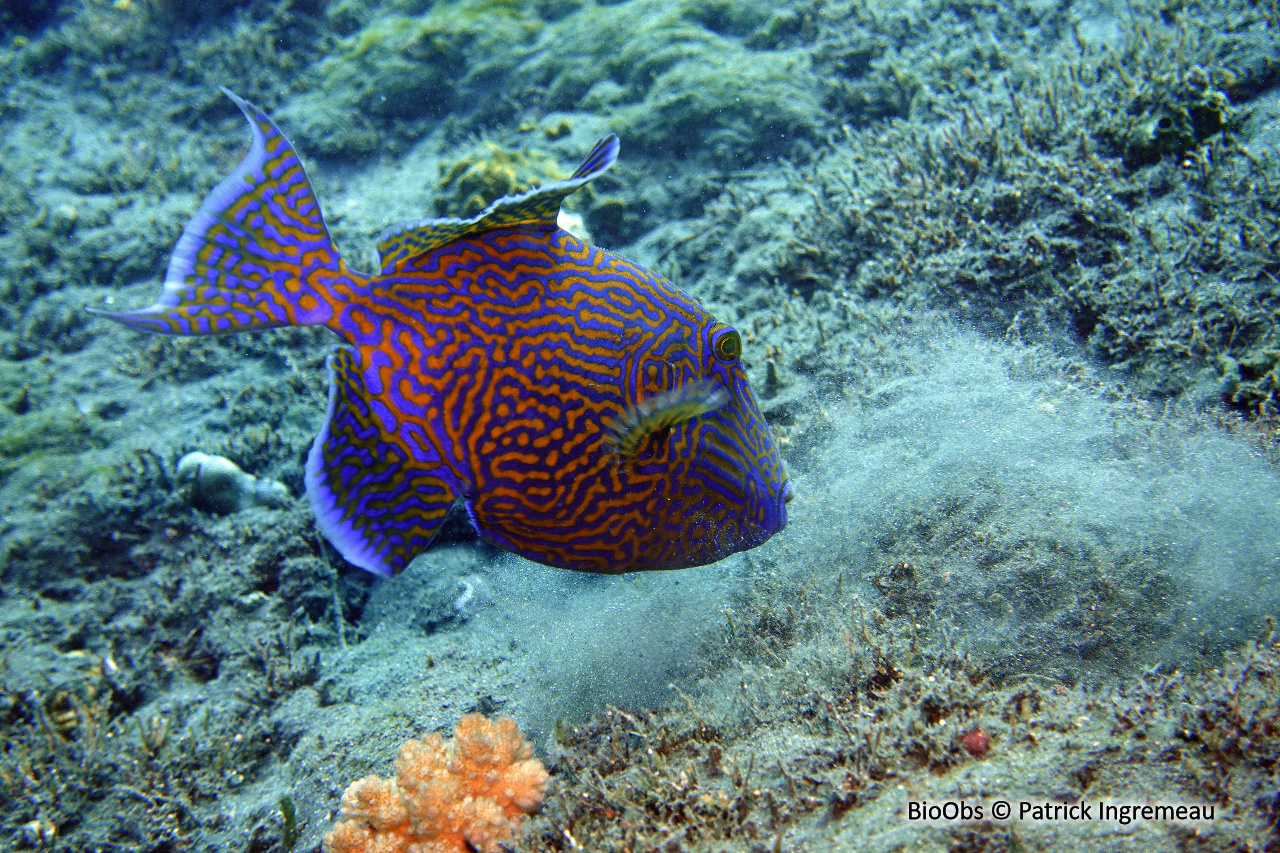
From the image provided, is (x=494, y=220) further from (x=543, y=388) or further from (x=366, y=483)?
(x=366, y=483)

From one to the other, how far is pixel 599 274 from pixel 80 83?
45.1 ft

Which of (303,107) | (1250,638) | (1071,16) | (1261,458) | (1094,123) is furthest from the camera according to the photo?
(303,107)

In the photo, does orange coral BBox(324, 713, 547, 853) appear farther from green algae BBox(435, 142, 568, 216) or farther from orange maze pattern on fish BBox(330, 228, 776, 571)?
green algae BBox(435, 142, 568, 216)

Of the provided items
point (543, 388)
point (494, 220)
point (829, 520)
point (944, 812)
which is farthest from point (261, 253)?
point (944, 812)

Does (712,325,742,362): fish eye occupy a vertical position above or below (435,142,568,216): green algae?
above

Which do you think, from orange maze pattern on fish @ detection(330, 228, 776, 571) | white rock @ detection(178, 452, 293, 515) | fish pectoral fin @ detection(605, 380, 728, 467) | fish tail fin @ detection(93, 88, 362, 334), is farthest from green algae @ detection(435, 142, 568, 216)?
fish pectoral fin @ detection(605, 380, 728, 467)

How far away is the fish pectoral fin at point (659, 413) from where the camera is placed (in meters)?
2.05

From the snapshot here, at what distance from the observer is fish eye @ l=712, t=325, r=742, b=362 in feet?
7.25

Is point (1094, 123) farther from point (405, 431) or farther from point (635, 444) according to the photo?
point (405, 431)

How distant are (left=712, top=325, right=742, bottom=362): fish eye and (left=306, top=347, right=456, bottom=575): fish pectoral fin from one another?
108 cm

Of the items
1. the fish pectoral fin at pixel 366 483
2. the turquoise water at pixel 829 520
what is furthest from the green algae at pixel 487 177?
the fish pectoral fin at pixel 366 483

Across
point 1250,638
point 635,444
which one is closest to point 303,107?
point 635,444

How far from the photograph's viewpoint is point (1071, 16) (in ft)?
19.5

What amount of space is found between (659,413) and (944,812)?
4.74 ft
